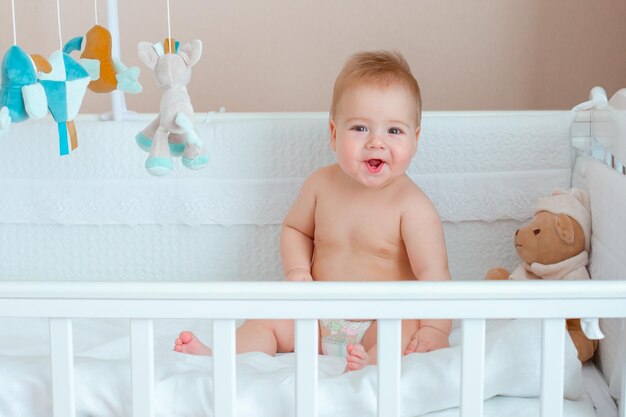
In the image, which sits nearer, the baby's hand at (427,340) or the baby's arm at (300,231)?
the baby's hand at (427,340)

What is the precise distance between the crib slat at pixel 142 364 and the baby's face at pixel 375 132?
21.7 inches

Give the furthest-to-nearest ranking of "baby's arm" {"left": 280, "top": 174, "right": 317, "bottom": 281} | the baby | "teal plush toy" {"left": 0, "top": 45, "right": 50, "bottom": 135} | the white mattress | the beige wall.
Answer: the beige wall, the white mattress, "baby's arm" {"left": 280, "top": 174, "right": 317, "bottom": 281}, the baby, "teal plush toy" {"left": 0, "top": 45, "right": 50, "bottom": 135}

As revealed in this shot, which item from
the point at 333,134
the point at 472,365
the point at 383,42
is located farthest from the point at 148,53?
the point at 383,42

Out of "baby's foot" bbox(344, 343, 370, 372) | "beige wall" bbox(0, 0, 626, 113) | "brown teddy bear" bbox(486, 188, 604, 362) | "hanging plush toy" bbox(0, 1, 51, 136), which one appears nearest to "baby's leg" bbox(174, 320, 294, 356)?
"baby's foot" bbox(344, 343, 370, 372)

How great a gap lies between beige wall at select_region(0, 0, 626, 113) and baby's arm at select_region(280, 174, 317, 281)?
64 cm

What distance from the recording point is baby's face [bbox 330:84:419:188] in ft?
4.67

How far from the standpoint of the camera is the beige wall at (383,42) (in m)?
2.08

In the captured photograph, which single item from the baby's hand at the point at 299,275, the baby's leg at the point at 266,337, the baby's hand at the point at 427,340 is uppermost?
the baby's hand at the point at 299,275

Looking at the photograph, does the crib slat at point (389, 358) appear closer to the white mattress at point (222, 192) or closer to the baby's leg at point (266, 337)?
the baby's leg at point (266, 337)

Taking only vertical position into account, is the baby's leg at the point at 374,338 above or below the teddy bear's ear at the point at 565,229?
below

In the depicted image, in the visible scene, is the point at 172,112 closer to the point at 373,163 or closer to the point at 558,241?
the point at 373,163

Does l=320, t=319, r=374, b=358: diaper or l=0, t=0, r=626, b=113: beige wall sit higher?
l=0, t=0, r=626, b=113: beige wall

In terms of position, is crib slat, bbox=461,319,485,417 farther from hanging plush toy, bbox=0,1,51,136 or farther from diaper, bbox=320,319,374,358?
hanging plush toy, bbox=0,1,51,136

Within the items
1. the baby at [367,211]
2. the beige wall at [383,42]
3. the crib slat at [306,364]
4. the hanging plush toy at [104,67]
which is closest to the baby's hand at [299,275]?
the baby at [367,211]
